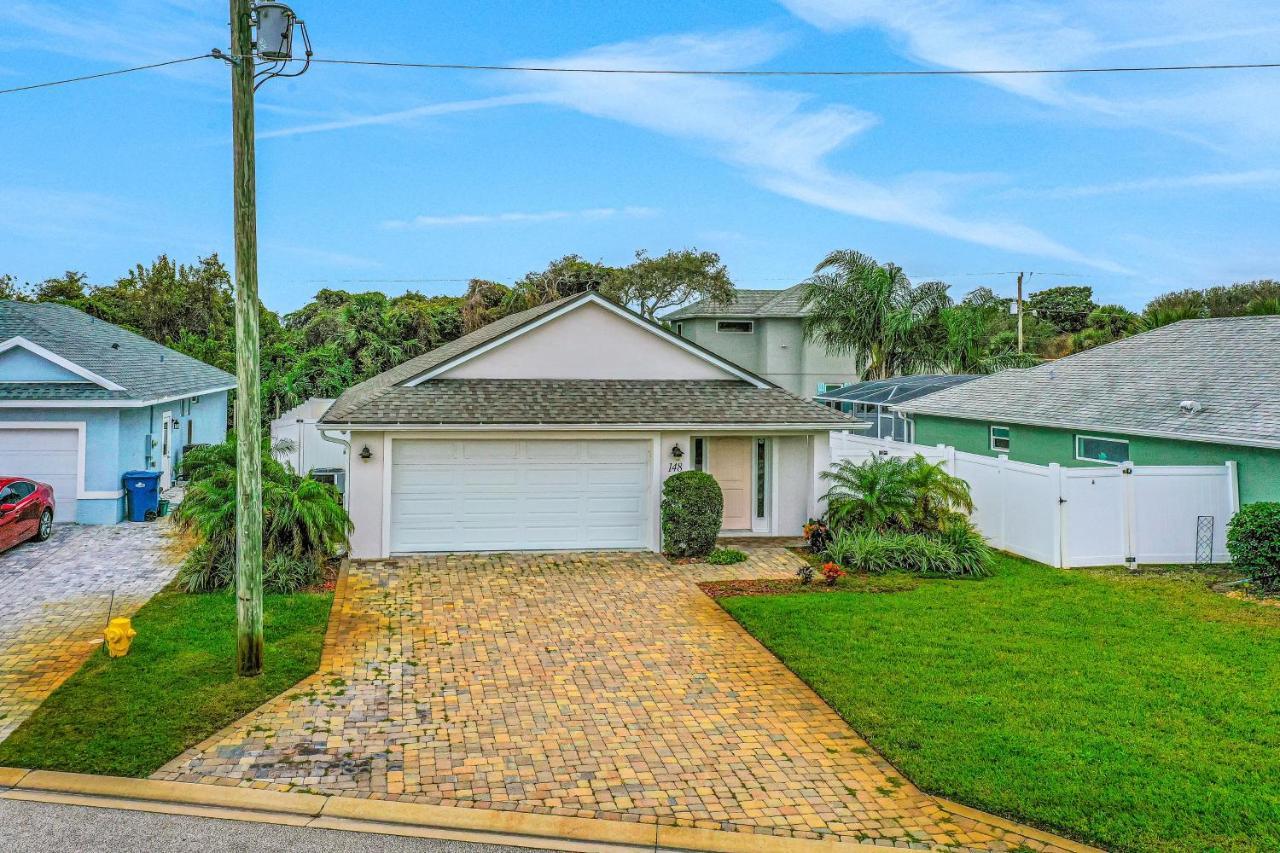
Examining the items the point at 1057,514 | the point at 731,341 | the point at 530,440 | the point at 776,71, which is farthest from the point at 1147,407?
the point at 731,341

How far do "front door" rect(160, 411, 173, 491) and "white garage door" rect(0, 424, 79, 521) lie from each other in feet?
11.1

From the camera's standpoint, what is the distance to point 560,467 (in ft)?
53.2

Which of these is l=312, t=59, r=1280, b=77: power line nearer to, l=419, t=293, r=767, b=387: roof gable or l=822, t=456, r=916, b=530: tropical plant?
l=419, t=293, r=767, b=387: roof gable

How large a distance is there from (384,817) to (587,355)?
1229 cm

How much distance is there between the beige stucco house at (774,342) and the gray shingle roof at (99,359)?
71.5 ft

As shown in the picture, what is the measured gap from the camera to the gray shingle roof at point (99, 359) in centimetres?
1772

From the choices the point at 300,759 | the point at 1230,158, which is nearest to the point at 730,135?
the point at 1230,158

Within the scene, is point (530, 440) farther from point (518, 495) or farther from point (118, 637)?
point (118, 637)

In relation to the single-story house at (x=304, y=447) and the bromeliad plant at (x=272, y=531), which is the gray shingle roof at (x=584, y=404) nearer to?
the bromeliad plant at (x=272, y=531)

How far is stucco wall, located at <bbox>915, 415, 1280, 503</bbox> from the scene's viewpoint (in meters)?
14.4

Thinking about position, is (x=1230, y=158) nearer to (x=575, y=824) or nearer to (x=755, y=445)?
(x=755, y=445)

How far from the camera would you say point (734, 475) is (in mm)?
17578

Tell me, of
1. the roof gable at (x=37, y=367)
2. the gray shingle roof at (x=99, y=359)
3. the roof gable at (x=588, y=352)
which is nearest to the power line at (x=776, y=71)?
the roof gable at (x=588, y=352)

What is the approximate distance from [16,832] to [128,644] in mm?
3832
